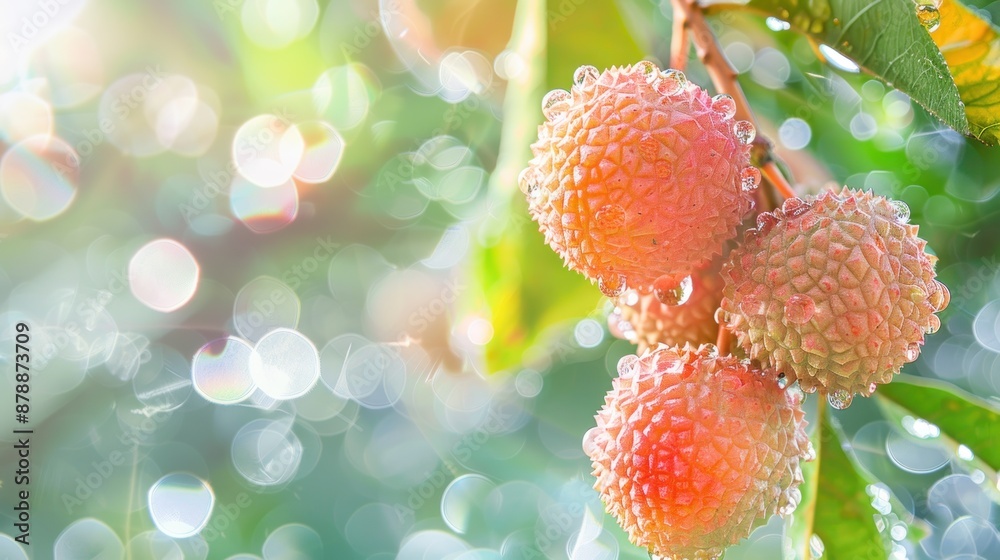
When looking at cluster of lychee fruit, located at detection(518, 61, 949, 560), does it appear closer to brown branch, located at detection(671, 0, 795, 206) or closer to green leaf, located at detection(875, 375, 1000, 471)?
brown branch, located at detection(671, 0, 795, 206)

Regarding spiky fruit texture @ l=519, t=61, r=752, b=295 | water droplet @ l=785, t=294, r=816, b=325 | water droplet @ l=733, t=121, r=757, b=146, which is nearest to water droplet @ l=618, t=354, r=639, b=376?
spiky fruit texture @ l=519, t=61, r=752, b=295

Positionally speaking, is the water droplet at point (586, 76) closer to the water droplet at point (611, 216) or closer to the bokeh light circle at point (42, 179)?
the water droplet at point (611, 216)

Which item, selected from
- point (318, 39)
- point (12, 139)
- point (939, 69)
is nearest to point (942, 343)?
point (939, 69)

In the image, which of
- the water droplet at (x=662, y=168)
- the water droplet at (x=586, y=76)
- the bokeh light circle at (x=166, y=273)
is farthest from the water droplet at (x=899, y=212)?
the bokeh light circle at (x=166, y=273)

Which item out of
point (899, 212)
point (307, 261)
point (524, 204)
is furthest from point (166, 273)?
point (899, 212)

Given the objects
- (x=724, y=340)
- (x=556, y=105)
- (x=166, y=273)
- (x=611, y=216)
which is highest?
(x=166, y=273)

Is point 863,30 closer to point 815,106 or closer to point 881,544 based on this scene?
point 881,544

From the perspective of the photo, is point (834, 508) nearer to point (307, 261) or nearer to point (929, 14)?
point (929, 14)
